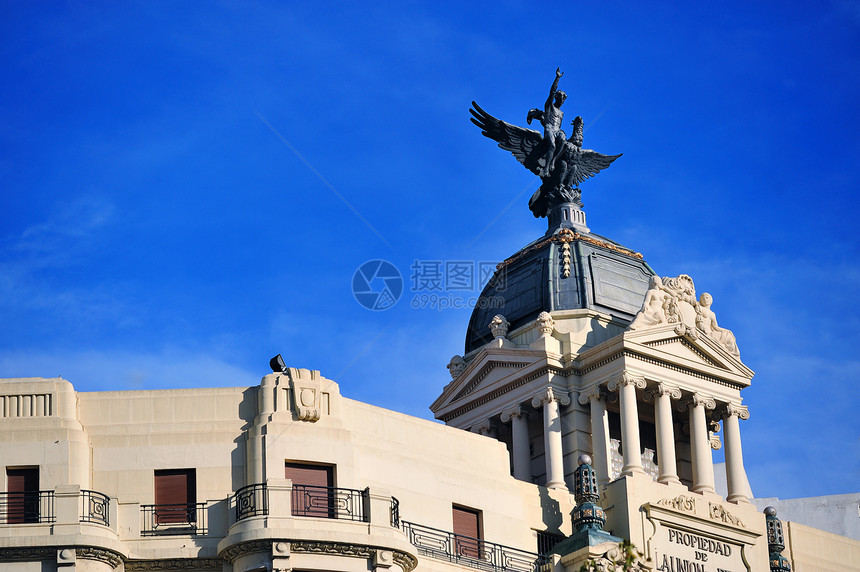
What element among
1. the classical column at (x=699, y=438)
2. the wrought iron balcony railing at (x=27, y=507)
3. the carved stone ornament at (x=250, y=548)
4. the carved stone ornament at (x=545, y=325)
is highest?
the carved stone ornament at (x=545, y=325)

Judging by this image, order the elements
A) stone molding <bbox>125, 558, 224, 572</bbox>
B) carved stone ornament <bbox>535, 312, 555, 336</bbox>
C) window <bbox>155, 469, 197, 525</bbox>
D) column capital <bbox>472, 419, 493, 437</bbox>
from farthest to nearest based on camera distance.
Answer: column capital <bbox>472, 419, 493, 437</bbox>
carved stone ornament <bbox>535, 312, 555, 336</bbox>
window <bbox>155, 469, 197, 525</bbox>
stone molding <bbox>125, 558, 224, 572</bbox>

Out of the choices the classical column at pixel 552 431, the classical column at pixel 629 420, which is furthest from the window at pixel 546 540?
the classical column at pixel 552 431

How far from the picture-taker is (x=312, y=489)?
55.1 metres

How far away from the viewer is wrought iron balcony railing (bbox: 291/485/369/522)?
5462 centimetres

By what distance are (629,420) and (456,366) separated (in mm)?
10374

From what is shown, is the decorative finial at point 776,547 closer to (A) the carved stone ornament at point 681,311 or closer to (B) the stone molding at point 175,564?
(A) the carved stone ornament at point 681,311

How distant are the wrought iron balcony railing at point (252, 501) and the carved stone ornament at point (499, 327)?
Result: 72.3ft

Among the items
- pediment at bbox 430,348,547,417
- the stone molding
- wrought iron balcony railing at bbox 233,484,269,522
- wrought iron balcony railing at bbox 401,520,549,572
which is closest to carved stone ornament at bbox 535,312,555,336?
pediment at bbox 430,348,547,417

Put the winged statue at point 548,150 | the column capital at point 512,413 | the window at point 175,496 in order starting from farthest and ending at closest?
1. the winged statue at point 548,150
2. the column capital at point 512,413
3. the window at point 175,496

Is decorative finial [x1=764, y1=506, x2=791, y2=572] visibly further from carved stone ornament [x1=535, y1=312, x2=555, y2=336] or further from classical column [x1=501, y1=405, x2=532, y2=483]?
carved stone ornament [x1=535, y1=312, x2=555, y2=336]

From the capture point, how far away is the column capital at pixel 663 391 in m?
69.8

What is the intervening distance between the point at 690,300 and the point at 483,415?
987 centimetres

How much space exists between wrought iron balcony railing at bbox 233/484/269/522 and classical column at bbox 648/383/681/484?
64.2ft

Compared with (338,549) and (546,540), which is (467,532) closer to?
(546,540)
